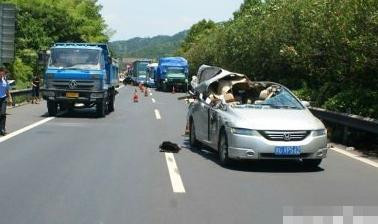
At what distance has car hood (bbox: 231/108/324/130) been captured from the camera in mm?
11016

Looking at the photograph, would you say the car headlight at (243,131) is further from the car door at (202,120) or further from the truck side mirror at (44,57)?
the truck side mirror at (44,57)

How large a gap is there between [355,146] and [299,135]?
510 centimetres

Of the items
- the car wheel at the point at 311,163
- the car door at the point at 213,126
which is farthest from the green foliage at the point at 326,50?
the car door at the point at 213,126

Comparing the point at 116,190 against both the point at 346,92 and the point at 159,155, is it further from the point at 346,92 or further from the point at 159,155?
the point at 346,92

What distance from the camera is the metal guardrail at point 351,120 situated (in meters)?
14.2

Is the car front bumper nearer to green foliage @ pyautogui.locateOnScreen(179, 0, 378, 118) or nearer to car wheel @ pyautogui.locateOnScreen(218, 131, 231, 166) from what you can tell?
car wheel @ pyautogui.locateOnScreen(218, 131, 231, 166)

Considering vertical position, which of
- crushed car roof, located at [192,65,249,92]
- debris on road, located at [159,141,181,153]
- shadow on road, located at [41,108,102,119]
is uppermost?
crushed car roof, located at [192,65,249,92]

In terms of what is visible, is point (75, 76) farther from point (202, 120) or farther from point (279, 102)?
point (279, 102)

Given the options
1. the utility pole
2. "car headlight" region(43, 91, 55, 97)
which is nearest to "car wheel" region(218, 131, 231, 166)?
"car headlight" region(43, 91, 55, 97)

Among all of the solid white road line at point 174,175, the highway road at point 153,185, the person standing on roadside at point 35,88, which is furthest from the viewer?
the person standing on roadside at point 35,88

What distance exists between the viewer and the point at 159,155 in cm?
1330

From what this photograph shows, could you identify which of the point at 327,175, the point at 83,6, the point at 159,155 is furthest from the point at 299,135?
the point at 83,6

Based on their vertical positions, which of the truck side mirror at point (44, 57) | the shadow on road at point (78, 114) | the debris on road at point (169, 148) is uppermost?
the truck side mirror at point (44, 57)

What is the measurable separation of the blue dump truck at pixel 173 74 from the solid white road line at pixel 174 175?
154 ft
